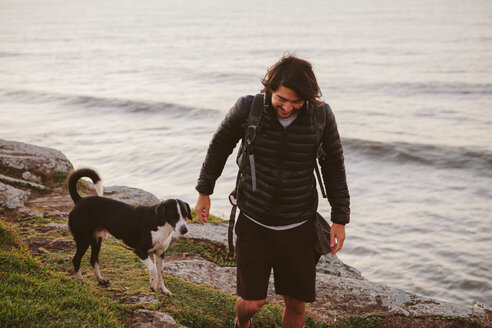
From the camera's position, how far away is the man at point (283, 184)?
3.67 metres

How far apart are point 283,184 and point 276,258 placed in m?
0.75

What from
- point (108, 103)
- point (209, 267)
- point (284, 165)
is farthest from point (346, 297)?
point (108, 103)

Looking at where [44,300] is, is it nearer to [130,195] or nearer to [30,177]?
[130,195]

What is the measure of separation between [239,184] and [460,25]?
255ft

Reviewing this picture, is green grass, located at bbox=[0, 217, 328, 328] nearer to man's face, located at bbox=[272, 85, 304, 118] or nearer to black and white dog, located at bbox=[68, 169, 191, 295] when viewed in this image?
black and white dog, located at bbox=[68, 169, 191, 295]

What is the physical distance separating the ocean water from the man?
3.07m

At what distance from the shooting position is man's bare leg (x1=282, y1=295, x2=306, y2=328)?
431 cm

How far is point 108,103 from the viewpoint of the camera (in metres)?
33.3

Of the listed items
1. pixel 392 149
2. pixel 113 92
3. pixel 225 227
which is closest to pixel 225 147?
→ pixel 225 227

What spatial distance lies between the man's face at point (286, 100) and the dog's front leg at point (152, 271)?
2.78 meters

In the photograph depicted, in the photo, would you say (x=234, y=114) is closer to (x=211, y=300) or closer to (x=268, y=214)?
(x=268, y=214)

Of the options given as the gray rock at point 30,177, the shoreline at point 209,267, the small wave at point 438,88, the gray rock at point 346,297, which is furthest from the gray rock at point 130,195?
the small wave at point 438,88

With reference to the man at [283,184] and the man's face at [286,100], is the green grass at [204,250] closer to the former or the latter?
the man at [283,184]

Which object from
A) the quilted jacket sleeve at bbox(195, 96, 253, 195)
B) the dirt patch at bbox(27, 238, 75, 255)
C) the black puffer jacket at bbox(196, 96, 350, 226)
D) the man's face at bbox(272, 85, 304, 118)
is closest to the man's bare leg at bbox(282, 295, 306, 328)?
the black puffer jacket at bbox(196, 96, 350, 226)
